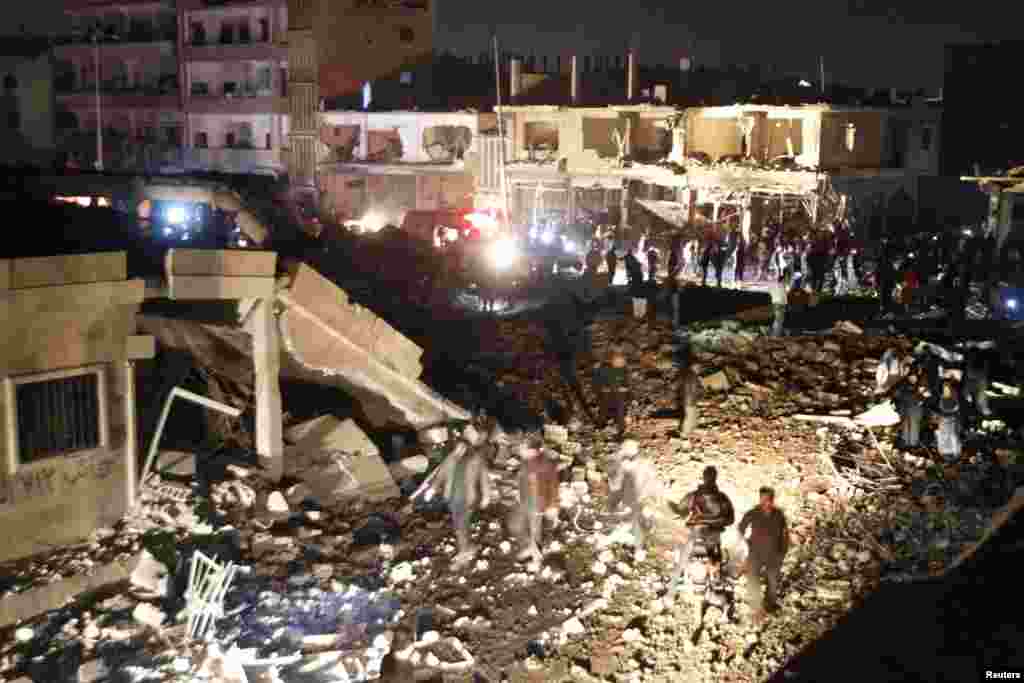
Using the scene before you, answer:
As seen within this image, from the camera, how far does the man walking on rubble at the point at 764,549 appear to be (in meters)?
10.1

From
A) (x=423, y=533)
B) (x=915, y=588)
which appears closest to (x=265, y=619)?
(x=423, y=533)

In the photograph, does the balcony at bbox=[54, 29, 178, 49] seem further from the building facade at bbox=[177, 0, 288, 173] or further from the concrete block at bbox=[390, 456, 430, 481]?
the concrete block at bbox=[390, 456, 430, 481]

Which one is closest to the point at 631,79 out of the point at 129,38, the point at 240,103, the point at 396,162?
the point at 396,162

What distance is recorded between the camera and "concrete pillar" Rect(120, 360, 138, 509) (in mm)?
12828

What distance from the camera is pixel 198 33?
155ft

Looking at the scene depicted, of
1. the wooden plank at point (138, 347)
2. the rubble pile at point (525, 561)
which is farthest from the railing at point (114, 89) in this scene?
the wooden plank at point (138, 347)

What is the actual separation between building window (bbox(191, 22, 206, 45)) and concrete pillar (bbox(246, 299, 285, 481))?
36.8 meters

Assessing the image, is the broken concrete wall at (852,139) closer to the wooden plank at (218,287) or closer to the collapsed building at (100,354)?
the collapsed building at (100,354)

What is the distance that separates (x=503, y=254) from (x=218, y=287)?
1312 cm

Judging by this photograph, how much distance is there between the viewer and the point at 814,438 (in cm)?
1438

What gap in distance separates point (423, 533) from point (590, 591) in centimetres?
234

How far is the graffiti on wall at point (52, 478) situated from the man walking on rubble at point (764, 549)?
7.21 metres

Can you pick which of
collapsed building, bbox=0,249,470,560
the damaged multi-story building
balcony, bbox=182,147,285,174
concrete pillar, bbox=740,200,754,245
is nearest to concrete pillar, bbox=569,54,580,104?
the damaged multi-story building

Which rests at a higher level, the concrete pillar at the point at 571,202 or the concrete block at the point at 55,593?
the concrete pillar at the point at 571,202
